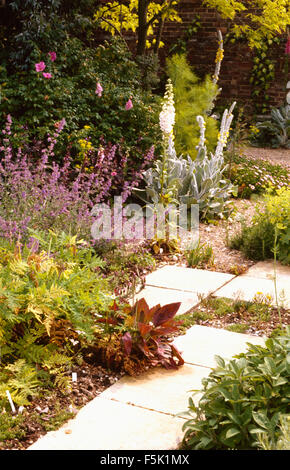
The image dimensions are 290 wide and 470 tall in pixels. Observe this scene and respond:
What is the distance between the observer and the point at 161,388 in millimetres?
3021

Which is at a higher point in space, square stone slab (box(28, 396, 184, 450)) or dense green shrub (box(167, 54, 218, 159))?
dense green shrub (box(167, 54, 218, 159))

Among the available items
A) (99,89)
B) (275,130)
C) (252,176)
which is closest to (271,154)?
(275,130)

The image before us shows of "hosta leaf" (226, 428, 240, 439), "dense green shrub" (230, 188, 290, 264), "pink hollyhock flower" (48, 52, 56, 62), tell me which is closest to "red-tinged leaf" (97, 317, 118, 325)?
"hosta leaf" (226, 428, 240, 439)

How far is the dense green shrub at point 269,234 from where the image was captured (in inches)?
207

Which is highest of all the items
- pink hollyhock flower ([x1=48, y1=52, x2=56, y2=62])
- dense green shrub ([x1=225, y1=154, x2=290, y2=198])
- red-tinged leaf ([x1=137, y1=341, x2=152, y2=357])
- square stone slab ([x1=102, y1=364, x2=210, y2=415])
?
pink hollyhock flower ([x1=48, y1=52, x2=56, y2=62])

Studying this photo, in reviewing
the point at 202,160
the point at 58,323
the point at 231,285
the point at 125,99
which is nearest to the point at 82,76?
the point at 125,99

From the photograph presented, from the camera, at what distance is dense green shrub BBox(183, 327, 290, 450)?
227cm

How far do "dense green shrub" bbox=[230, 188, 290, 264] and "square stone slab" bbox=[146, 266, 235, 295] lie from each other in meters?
0.64

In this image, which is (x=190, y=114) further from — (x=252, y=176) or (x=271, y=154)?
(x=271, y=154)

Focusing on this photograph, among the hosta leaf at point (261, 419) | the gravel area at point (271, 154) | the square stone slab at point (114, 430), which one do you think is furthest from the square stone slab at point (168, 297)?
the gravel area at point (271, 154)

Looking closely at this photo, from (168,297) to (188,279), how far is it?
538mm

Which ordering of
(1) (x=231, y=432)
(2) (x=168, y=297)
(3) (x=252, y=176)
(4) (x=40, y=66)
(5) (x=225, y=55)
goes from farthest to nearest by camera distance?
(5) (x=225, y=55)
(3) (x=252, y=176)
(4) (x=40, y=66)
(2) (x=168, y=297)
(1) (x=231, y=432)

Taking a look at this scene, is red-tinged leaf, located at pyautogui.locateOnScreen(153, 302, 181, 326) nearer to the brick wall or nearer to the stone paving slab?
the stone paving slab
